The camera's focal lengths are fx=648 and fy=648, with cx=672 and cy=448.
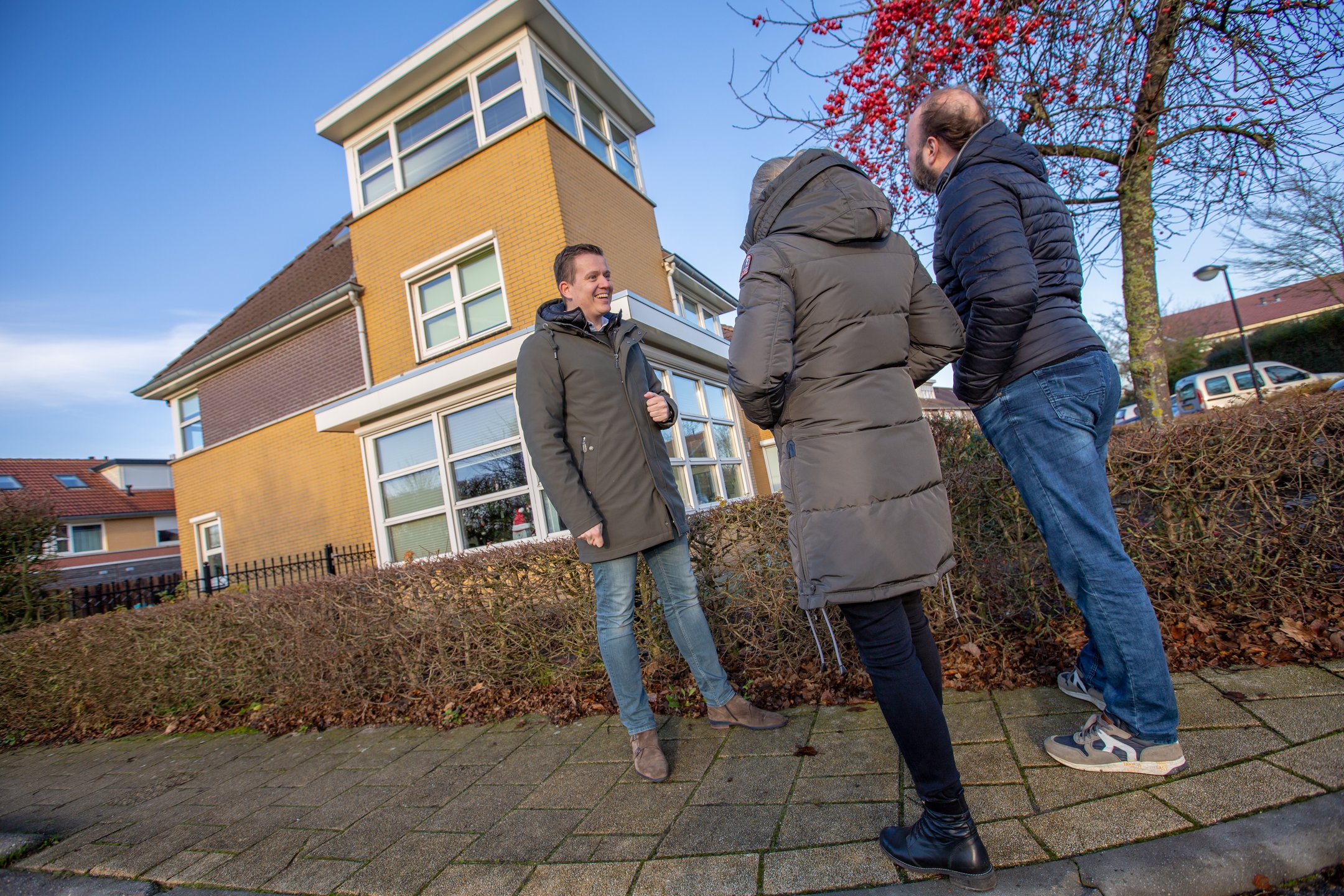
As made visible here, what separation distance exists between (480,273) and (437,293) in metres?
1.00

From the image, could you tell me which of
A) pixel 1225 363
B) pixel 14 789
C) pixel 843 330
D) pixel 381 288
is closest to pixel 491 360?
pixel 381 288

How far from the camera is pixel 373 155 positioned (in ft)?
37.3

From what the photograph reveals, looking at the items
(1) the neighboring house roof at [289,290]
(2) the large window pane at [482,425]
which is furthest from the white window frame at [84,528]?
(2) the large window pane at [482,425]

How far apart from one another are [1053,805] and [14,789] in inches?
239

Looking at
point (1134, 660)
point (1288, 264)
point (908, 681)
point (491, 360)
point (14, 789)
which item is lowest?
point (14, 789)

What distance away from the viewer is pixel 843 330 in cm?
172

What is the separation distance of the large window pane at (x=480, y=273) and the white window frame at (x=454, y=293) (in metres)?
0.06

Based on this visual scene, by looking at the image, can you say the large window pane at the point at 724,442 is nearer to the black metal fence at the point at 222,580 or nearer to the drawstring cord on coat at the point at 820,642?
the black metal fence at the point at 222,580

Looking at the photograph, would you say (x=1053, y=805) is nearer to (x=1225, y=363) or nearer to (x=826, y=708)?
(x=826, y=708)

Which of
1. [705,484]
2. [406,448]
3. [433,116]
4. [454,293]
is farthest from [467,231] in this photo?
[705,484]

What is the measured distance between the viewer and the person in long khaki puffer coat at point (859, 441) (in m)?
1.64

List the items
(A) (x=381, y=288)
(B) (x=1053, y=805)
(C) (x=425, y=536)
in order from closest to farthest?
(B) (x=1053, y=805)
(C) (x=425, y=536)
(A) (x=381, y=288)

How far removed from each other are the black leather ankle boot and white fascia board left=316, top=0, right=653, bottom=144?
10926mm

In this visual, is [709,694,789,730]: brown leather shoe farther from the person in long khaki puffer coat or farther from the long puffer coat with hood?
the long puffer coat with hood
